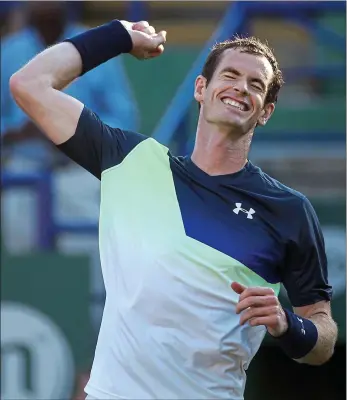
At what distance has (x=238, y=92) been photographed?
10.3 ft

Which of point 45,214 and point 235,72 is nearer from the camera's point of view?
point 235,72

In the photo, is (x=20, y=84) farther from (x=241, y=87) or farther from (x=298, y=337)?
(x=298, y=337)

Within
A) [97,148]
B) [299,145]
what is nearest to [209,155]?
[97,148]

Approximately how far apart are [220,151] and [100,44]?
1.78 feet

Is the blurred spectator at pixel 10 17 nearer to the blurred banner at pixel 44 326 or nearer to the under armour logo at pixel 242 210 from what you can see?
the blurred banner at pixel 44 326

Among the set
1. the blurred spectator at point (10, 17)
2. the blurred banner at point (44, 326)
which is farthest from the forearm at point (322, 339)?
the blurred spectator at point (10, 17)

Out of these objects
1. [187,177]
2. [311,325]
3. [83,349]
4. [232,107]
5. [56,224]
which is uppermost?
[232,107]

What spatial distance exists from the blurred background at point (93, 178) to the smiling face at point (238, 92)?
3244mm

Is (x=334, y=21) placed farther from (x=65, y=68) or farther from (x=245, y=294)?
(x=245, y=294)

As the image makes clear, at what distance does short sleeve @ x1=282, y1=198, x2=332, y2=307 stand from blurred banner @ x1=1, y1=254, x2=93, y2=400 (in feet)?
11.4

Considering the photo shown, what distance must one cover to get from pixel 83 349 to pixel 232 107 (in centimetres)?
365

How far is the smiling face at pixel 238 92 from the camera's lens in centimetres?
312

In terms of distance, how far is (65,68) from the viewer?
3.19m

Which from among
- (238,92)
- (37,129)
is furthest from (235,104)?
(37,129)
